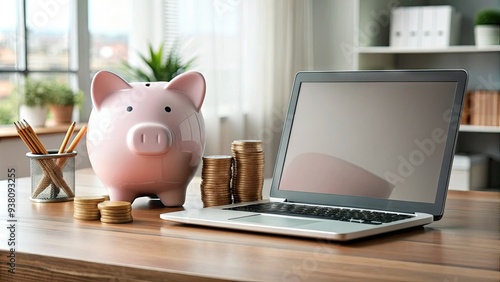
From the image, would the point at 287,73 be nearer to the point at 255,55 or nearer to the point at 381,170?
the point at 255,55

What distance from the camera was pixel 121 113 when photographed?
149 cm

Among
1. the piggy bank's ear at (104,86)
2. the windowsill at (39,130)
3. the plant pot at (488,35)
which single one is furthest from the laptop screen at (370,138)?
the plant pot at (488,35)

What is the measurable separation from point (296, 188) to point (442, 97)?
0.33 metres

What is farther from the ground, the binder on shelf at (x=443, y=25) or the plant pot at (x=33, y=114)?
the binder on shelf at (x=443, y=25)

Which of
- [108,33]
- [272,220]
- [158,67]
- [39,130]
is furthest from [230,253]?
[108,33]

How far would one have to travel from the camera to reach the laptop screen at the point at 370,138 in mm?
1386

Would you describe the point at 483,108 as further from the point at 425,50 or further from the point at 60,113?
the point at 60,113

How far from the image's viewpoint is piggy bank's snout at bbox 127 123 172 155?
1462mm

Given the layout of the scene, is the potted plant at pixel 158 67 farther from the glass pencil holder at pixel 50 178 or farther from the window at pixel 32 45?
the glass pencil holder at pixel 50 178

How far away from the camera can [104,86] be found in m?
1.52

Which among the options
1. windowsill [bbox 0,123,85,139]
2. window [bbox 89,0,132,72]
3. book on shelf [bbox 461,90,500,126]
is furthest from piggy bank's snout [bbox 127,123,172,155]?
book on shelf [bbox 461,90,500,126]

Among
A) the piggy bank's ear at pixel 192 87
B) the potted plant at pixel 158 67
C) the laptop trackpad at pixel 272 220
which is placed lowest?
the laptop trackpad at pixel 272 220

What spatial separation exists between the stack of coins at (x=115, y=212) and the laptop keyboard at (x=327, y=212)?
199 mm

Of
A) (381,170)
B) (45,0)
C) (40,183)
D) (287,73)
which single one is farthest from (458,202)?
(287,73)
